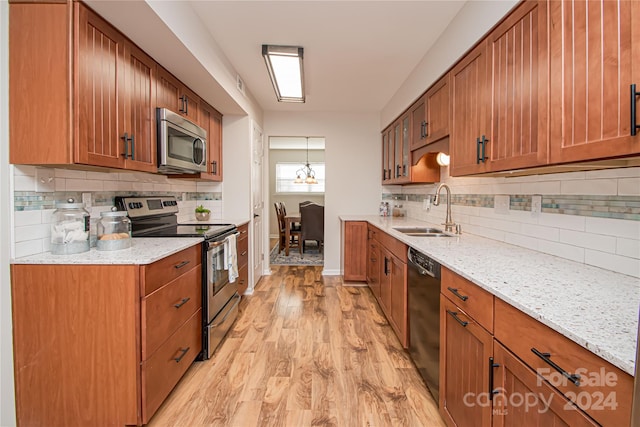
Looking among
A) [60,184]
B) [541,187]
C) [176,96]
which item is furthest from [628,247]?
[176,96]

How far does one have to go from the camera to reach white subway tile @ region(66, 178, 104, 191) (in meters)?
1.87

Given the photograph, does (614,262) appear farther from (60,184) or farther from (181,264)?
(60,184)

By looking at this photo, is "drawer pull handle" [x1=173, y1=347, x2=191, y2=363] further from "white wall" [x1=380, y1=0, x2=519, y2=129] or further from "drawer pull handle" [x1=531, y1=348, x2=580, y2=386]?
"white wall" [x1=380, y1=0, x2=519, y2=129]

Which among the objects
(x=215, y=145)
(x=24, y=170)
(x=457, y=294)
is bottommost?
(x=457, y=294)

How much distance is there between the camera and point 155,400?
1655 mm

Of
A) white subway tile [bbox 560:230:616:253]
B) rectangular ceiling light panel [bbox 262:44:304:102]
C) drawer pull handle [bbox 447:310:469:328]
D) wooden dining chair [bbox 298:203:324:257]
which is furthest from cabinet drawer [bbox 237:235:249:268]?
white subway tile [bbox 560:230:616:253]

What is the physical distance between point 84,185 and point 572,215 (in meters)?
2.76

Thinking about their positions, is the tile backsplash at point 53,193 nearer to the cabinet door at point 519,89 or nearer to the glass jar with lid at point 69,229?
the glass jar with lid at point 69,229

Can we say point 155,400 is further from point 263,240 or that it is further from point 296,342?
point 263,240

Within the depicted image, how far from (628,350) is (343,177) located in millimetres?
4164

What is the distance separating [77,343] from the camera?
1510mm

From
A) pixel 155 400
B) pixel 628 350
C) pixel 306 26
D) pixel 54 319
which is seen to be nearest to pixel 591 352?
pixel 628 350

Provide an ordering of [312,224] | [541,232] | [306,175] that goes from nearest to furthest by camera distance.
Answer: [541,232], [312,224], [306,175]

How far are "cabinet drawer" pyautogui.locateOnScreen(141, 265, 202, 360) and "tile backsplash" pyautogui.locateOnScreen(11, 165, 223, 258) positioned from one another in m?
0.67
